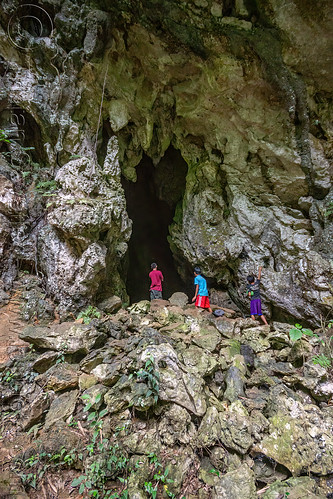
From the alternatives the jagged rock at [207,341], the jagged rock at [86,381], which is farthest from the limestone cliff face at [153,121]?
the jagged rock at [207,341]

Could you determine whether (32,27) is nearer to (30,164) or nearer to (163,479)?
(30,164)

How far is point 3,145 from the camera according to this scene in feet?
21.1

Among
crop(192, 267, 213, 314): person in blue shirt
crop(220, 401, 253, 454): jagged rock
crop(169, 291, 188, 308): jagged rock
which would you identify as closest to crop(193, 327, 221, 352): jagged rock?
crop(220, 401, 253, 454): jagged rock

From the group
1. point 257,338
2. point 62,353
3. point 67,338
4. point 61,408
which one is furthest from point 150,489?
point 257,338

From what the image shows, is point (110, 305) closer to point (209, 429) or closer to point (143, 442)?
point (143, 442)

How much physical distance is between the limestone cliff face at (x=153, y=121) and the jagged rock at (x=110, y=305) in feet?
1.42

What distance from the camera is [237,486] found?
2.35 metres

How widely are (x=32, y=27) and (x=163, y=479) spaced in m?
9.58

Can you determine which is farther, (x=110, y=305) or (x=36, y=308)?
(x=110, y=305)

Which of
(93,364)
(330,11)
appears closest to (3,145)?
(93,364)

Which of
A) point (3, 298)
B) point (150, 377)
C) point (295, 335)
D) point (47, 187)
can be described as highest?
point (47, 187)

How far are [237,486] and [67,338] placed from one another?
3.01m

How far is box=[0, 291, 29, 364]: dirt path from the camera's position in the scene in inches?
162

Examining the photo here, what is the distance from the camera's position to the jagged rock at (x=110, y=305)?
Result: 5.80m
